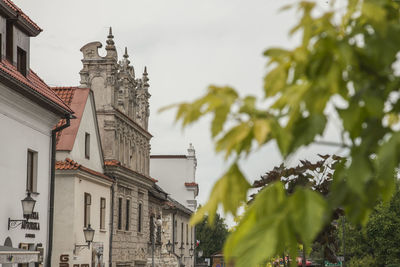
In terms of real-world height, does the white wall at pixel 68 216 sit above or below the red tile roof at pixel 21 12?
below

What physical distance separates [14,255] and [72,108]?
12.5 metres

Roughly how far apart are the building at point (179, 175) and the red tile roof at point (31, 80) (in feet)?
152

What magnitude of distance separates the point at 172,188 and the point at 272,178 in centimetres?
6027

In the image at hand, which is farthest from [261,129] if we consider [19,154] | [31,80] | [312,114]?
[31,80]

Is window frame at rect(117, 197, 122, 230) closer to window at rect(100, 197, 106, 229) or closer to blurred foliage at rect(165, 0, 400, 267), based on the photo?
window at rect(100, 197, 106, 229)

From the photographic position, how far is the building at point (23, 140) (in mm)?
18781

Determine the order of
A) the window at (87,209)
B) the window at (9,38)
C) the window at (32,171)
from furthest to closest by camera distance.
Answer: the window at (87,209) → the window at (32,171) → the window at (9,38)

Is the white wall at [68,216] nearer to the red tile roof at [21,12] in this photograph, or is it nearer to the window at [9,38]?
the red tile roof at [21,12]

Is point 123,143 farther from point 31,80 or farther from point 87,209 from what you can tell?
point 31,80

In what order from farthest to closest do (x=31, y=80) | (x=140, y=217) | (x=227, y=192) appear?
(x=140, y=217) < (x=31, y=80) < (x=227, y=192)

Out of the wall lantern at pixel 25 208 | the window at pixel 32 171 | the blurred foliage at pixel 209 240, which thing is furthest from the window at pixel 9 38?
the blurred foliage at pixel 209 240

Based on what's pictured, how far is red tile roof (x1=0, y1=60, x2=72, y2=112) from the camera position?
18816mm

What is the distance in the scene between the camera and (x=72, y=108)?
92.7 ft

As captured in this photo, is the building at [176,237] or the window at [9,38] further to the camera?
the building at [176,237]
